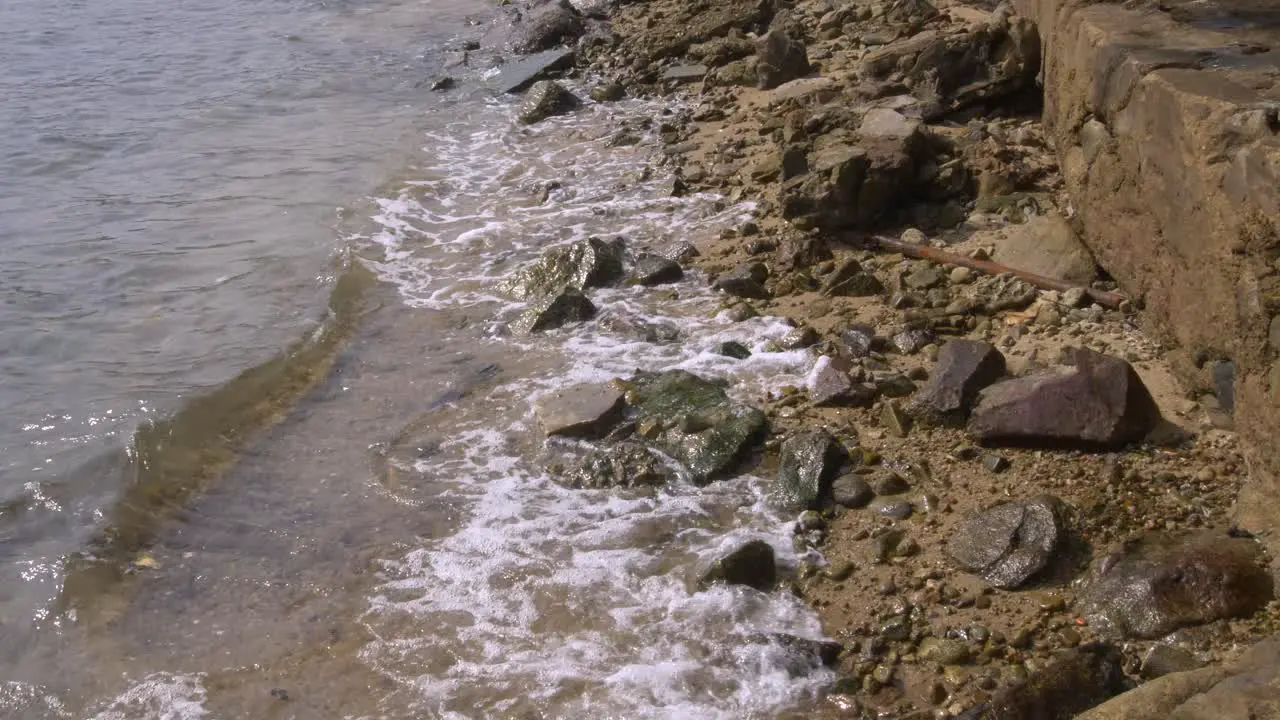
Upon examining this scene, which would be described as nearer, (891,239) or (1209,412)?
(1209,412)

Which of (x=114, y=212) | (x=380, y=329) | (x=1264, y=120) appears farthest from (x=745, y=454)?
(x=114, y=212)

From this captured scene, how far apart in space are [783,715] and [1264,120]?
2822 millimetres

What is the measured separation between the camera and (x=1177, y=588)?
3893 mm

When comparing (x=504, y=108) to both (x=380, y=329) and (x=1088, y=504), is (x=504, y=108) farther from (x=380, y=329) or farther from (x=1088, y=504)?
(x=1088, y=504)

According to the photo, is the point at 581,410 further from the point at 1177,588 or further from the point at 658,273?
the point at 1177,588

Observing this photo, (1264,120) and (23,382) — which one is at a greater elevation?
(1264,120)

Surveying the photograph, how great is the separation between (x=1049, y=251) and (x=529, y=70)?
7841 millimetres

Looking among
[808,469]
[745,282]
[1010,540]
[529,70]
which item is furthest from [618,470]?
[529,70]

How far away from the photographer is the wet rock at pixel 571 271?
24.0 feet

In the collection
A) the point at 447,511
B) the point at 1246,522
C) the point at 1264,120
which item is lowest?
the point at 447,511

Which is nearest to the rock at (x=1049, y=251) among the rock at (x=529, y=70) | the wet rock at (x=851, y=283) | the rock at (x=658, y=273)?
the wet rock at (x=851, y=283)

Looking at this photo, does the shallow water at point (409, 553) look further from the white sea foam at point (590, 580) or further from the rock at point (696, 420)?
the rock at point (696, 420)

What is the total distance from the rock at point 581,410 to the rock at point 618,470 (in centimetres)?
22

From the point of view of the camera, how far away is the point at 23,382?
22.3 feet
